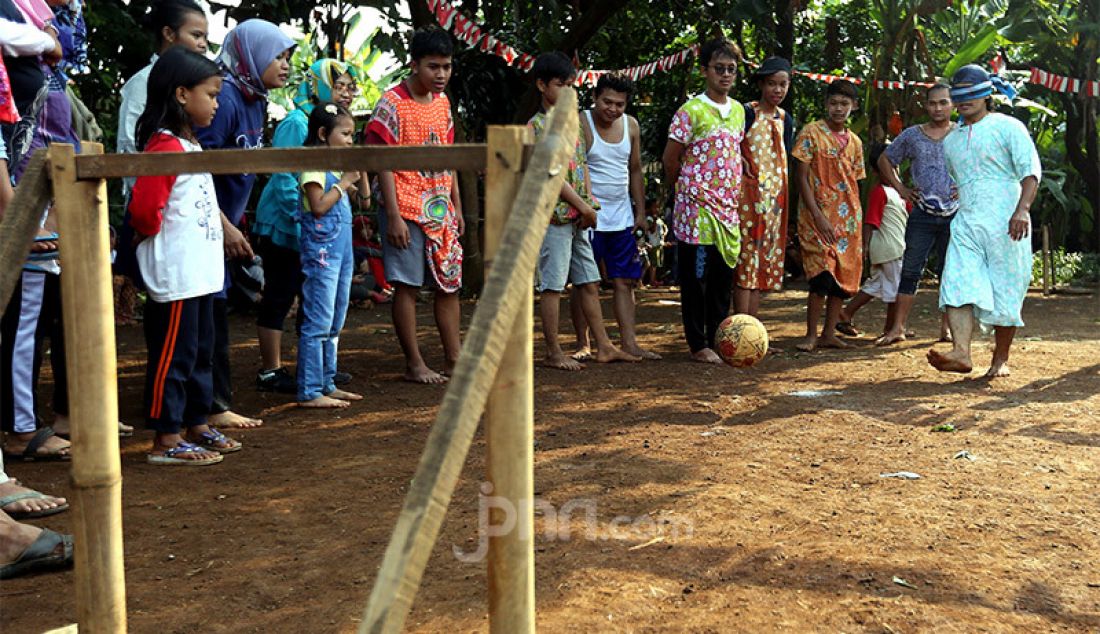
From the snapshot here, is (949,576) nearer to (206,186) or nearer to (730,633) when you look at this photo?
(730,633)

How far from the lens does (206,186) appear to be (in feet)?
14.8

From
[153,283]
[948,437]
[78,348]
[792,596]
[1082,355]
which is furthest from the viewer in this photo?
[1082,355]

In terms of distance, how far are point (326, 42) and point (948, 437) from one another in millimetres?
9592

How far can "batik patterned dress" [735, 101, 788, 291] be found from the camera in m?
7.33

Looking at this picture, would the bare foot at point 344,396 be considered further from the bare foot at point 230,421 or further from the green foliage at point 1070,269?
the green foliage at point 1070,269

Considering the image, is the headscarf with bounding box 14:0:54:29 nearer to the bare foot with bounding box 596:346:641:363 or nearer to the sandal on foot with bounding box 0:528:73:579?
the sandal on foot with bounding box 0:528:73:579

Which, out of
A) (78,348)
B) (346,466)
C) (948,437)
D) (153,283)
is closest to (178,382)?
(153,283)

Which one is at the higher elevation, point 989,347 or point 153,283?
point 153,283

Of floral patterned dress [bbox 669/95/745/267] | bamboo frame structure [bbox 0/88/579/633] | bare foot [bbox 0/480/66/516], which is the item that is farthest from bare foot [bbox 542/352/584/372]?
bamboo frame structure [bbox 0/88/579/633]

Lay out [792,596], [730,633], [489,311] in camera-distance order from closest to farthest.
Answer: [489,311] < [730,633] < [792,596]

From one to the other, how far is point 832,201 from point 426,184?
2990mm

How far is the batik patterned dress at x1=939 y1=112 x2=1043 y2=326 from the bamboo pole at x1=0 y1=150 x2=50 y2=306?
5.18m

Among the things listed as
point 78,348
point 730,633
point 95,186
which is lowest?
point 730,633

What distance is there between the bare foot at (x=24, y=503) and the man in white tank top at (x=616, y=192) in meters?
3.84
